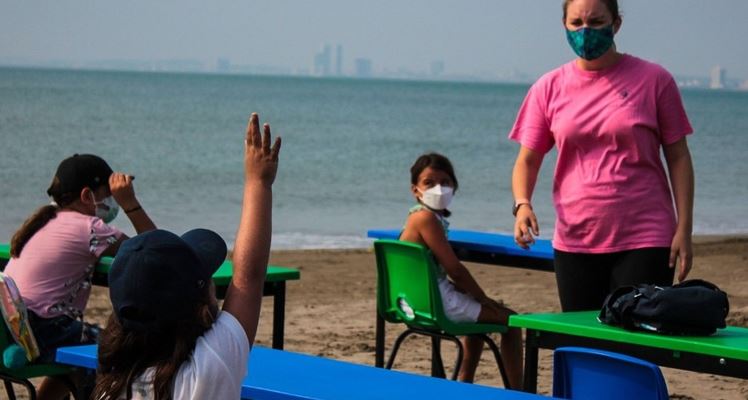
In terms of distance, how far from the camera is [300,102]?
81938mm

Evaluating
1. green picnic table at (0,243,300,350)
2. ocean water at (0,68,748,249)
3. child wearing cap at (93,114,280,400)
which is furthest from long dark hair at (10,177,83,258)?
ocean water at (0,68,748,249)

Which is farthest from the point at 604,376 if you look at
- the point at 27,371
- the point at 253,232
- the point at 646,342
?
the point at 27,371

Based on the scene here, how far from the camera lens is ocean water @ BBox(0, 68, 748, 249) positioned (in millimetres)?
18797

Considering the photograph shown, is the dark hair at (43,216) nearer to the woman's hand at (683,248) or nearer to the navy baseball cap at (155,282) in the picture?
the woman's hand at (683,248)

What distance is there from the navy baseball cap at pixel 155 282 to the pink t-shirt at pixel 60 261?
2.56 metres

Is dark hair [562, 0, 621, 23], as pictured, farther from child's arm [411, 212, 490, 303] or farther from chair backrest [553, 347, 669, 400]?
child's arm [411, 212, 490, 303]

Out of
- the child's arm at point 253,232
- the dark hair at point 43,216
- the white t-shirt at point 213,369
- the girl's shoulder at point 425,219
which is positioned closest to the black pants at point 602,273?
the girl's shoulder at point 425,219

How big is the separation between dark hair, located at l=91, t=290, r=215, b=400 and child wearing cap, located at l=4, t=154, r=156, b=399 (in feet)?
7.77

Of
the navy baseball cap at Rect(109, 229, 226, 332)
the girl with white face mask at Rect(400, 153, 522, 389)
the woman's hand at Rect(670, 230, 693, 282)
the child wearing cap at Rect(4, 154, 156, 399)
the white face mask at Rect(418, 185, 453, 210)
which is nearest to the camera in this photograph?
the navy baseball cap at Rect(109, 229, 226, 332)

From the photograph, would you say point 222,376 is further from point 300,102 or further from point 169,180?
point 300,102

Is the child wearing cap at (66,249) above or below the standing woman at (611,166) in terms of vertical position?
below

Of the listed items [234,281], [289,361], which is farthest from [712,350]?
[234,281]

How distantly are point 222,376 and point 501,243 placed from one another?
13.3ft

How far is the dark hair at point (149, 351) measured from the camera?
9.43ft
